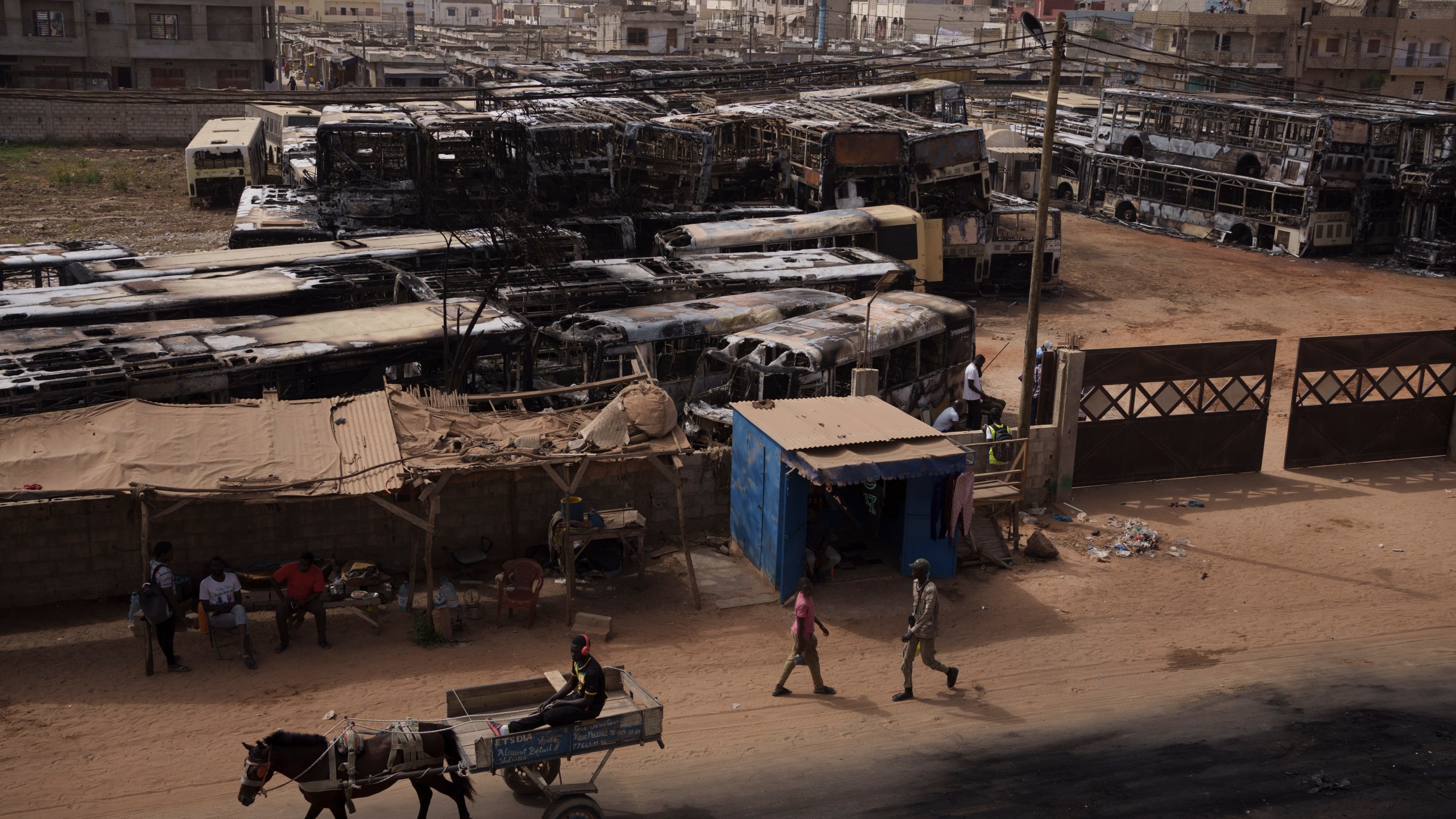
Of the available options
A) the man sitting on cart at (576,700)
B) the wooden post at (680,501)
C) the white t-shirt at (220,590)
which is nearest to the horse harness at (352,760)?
the man sitting on cart at (576,700)

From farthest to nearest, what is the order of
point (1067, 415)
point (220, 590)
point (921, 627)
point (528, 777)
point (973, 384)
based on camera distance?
point (973, 384) → point (1067, 415) → point (220, 590) → point (921, 627) → point (528, 777)

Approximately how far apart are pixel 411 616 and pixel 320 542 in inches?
57.3

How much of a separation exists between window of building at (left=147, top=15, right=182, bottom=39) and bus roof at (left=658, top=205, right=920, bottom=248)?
40991mm

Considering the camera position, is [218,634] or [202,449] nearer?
[218,634]

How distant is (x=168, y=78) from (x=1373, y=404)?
54.3m

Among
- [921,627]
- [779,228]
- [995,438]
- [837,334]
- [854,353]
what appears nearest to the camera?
[921,627]

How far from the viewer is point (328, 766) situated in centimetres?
842

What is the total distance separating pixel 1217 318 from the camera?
1067 inches

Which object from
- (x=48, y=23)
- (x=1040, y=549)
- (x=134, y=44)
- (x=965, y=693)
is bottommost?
(x=965, y=693)

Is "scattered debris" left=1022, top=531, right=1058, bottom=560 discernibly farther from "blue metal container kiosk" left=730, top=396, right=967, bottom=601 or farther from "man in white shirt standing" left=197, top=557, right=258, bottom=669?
"man in white shirt standing" left=197, top=557, right=258, bottom=669

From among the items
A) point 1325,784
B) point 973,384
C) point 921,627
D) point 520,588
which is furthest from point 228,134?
point 1325,784

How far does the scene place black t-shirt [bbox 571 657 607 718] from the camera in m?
9.00

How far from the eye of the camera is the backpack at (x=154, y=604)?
1123cm

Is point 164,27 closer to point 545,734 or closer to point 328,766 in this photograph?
point 328,766
